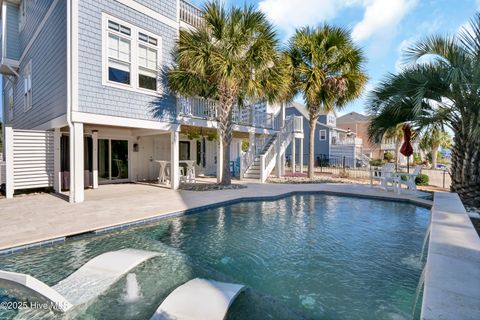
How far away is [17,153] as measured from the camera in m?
9.50

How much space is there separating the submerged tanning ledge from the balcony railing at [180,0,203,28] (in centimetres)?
1066

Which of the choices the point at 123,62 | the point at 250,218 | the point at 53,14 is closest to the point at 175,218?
the point at 250,218

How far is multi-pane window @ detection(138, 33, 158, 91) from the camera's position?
9953 millimetres

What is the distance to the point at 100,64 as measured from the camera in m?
8.80

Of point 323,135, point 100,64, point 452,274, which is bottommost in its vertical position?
point 452,274

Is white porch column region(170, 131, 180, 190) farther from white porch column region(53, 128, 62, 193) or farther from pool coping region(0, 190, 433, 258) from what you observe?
white porch column region(53, 128, 62, 193)

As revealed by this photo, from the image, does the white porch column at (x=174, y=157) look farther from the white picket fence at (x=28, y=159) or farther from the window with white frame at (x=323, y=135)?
the window with white frame at (x=323, y=135)

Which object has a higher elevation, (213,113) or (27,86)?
(27,86)

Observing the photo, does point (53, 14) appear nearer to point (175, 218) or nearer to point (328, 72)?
point (175, 218)

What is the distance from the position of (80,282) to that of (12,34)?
1798 centimetres

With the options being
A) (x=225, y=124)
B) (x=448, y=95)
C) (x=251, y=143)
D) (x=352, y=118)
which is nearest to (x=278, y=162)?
(x=251, y=143)

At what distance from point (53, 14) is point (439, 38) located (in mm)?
12775

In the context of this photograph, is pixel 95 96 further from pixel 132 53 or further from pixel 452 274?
pixel 452 274

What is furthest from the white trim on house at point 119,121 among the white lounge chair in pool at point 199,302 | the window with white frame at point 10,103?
the window with white frame at point 10,103
